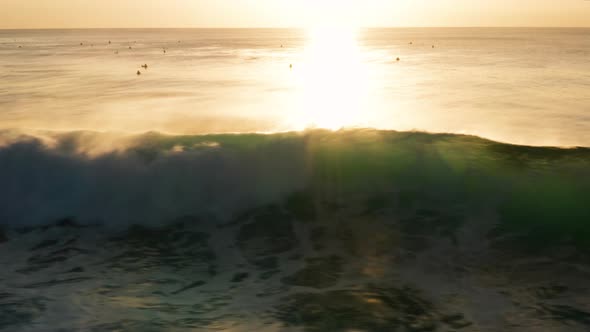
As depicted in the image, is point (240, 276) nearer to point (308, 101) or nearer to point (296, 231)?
point (296, 231)

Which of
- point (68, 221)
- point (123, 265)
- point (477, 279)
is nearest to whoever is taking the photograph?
point (477, 279)

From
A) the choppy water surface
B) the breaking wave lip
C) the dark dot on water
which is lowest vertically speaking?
the dark dot on water

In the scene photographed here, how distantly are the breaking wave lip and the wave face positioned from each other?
0.04 metres

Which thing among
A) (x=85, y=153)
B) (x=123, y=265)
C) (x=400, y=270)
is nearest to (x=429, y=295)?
(x=400, y=270)

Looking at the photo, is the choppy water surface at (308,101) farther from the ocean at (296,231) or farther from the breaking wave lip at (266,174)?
the breaking wave lip at (266,174)

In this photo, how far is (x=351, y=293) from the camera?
26.5ft

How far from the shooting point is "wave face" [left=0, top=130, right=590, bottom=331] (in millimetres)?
7566

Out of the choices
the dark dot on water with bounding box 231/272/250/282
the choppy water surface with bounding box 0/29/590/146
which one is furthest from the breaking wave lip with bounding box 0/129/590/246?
the choppy water surface with bounding box 0/29/590/146

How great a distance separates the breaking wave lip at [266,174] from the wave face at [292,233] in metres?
0.04

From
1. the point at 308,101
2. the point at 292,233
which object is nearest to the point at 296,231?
the point at 292,233

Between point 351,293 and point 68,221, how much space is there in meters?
6.62

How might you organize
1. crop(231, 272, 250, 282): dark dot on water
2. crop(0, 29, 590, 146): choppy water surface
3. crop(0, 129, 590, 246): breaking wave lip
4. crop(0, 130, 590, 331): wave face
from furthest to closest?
crop(0, 29, 590, 146): choppy water surface, crop(0, 129, 590, 246): breaking wave lip, crop(231, 272, 250, 282): dark dot on water, crop(0, 130, 590, 331): wave face

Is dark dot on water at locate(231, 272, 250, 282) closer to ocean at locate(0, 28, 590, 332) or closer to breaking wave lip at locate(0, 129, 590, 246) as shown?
ocean at locate(0, 28, 590, 332)

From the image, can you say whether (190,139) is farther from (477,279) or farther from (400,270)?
(477,279)
